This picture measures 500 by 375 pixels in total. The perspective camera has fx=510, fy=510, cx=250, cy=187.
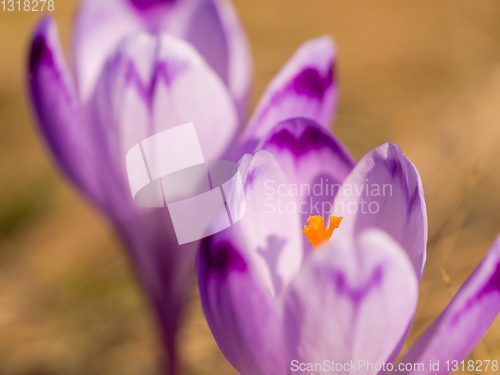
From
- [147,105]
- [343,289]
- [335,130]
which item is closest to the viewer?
[343,289]

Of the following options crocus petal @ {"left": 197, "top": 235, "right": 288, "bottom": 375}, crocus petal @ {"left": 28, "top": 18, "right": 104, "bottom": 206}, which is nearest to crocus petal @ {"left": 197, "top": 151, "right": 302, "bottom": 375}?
crocus petal @ {"left": 197, "top": 235, "right": 288, "bottom": 375}

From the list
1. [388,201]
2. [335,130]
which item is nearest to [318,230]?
[388,201]

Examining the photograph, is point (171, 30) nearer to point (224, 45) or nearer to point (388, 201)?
point (224, 45)

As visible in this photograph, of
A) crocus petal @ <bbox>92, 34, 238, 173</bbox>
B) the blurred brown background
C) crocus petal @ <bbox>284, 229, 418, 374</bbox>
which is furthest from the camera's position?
the blurred brown background

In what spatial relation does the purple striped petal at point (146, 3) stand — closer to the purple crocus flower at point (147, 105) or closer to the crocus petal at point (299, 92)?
the purple crocus flower at point (147, 105)

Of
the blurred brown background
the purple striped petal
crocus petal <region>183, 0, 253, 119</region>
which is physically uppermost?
the purple striped petal

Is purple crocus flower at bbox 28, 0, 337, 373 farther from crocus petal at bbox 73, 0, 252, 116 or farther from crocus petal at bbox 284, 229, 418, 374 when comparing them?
crocus petal at bbox 284, 229, 418, 374

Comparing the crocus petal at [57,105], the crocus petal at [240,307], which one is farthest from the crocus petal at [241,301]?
the crocus petal at [57,105]

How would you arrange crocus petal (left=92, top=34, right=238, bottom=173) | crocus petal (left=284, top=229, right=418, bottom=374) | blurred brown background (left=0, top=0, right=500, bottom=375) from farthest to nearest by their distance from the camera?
blurred brown background (left=0, top=0, right=500, bottom=375) → crocus petal (left=92, top=34, right=238, bottom=173) → crocus petal (left=284, top=229, right=418, bottom=374)
